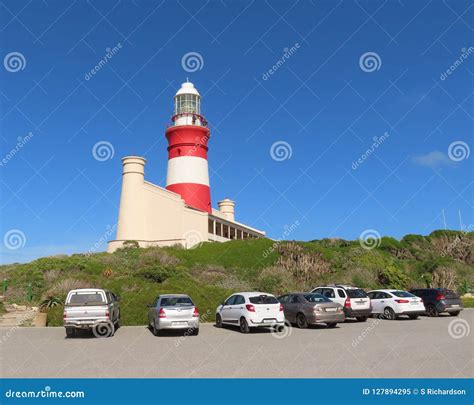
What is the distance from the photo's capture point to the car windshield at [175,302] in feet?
52.5

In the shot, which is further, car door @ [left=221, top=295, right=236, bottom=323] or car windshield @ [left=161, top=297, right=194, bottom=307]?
car door @ [left=221, top=295, right=236, bottom=323]

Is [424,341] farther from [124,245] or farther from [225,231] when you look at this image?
[225,231]

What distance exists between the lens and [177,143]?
1857 inches

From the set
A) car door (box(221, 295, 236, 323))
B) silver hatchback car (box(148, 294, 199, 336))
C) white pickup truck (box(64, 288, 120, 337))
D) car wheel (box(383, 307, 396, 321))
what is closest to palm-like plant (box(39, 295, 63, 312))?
white pickup truck (box(64, 288, 120, 337))

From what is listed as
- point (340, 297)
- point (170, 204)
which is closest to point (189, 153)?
point (170, 204)

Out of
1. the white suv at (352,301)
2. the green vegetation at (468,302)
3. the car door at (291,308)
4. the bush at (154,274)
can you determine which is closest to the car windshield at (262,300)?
the car door at (291,308)

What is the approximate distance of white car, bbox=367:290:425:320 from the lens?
2075 cm

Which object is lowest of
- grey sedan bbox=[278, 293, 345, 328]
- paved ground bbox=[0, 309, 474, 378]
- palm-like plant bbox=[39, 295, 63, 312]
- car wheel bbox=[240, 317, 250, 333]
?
paved ground bbox=[0, 309, 474, 378]

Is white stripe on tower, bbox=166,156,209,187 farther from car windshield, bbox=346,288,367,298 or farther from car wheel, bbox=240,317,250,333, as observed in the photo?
car wheel, bbox=240,317,250,333

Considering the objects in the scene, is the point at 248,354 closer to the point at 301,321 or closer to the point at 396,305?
the point at 301,321

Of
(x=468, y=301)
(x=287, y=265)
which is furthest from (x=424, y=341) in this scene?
(x=287, y=265)

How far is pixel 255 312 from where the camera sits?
52.5 feet

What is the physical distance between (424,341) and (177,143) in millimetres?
37146

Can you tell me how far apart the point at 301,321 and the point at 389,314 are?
5.74m
